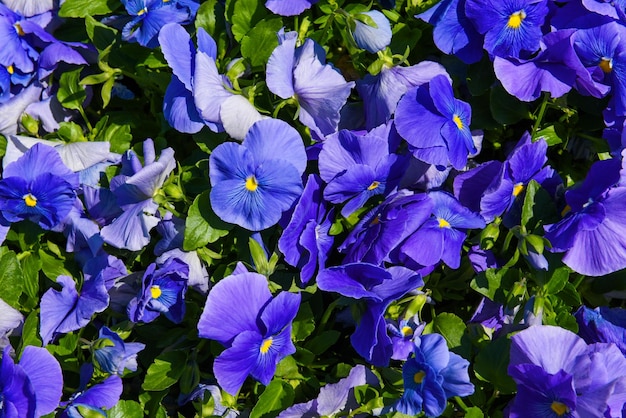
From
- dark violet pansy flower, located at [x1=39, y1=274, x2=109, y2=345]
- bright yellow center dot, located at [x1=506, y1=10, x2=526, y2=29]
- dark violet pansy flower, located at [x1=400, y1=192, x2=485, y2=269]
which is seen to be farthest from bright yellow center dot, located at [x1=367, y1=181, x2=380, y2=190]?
dark violet pansy flower, located at [x1=39, y1=274, x2=109, y2=345]

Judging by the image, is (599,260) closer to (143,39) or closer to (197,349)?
(197,349)

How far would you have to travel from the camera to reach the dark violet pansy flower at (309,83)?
1.44 metres

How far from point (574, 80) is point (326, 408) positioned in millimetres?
779

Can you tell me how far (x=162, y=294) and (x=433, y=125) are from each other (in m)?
0.59

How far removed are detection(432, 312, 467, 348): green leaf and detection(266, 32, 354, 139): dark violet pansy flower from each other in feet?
1.37

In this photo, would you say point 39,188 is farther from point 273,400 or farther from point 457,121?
point 457,121

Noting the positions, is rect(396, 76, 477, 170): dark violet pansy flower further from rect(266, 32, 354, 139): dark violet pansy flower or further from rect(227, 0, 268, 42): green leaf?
rect(227, 0, 268, 42): green leaf

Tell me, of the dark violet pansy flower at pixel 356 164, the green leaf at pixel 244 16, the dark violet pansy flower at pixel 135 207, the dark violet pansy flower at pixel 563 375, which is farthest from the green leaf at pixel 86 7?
the dark violet pansy flower at pixel 563 375

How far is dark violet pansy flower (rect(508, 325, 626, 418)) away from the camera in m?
1.27

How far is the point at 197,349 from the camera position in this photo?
59.9 inches

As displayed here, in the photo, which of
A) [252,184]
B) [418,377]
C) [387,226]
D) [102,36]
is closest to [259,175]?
[252,184]

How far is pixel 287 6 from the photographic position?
1.58 m

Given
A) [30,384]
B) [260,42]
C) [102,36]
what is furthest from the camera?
[102,36]

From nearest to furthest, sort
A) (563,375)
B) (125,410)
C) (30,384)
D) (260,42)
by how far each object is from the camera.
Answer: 1. (563,375)
2. (30,384)
3. (125,410)
4. (260,42)
